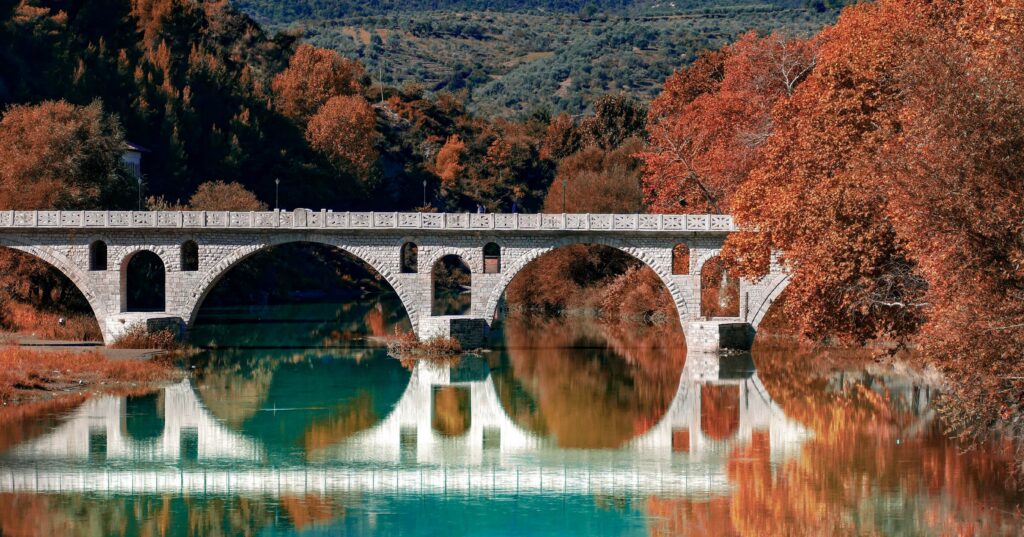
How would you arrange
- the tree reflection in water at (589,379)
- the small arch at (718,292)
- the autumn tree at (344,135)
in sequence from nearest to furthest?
the tree reflection in water at (589,379), the small arch at (718,292), the autumn tree at (344,135)

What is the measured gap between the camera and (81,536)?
25.3m

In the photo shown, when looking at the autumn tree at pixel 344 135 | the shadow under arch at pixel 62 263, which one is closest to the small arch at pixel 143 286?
the shadow under arch at pixel 62 263

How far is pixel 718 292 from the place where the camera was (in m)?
64.5

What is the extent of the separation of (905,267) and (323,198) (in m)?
60.7

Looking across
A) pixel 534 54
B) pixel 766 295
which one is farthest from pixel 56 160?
pixel 534 54

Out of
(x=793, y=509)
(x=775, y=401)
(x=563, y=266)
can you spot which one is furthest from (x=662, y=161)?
(x=793, y=509)

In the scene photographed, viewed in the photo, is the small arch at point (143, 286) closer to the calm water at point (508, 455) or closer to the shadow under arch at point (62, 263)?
the shadow under arch at point (62, 263)

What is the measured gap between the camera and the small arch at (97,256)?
55625 mm

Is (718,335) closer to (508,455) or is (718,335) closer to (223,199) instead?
(508,455)

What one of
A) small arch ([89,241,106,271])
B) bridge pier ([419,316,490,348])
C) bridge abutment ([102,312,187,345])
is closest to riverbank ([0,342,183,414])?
bridge abutment ([102,312,187,345])

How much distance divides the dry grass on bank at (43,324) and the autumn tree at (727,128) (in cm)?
2651

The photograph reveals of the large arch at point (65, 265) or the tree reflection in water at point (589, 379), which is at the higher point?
the large arch at point (65, 265)

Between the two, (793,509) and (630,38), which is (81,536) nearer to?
(793,509)

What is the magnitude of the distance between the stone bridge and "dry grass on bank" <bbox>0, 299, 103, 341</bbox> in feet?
2.60
